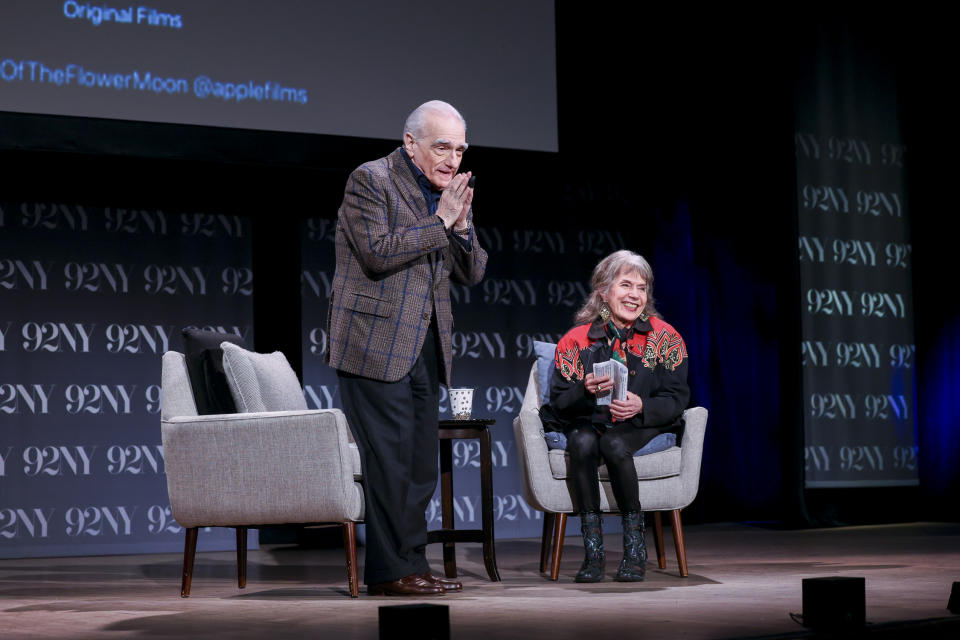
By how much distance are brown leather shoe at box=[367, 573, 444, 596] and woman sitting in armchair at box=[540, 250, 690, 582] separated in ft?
2.15

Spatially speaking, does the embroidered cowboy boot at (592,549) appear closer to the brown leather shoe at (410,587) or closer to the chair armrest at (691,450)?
the chair armrest at (691,450)

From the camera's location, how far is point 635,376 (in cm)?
403

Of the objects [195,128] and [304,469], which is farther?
[195,128]

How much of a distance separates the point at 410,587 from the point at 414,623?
1.17 metres

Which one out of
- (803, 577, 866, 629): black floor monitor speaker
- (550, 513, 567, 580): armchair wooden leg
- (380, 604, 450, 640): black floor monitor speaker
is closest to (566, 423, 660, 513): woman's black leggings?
(550, 513, 567, 580): armchair wooden leg

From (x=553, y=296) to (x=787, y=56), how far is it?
1.93 meters

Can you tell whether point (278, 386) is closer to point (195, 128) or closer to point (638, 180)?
point (195, 128)

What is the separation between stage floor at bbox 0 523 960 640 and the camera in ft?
8.81

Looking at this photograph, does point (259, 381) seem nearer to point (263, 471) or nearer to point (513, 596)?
point (263, 471)

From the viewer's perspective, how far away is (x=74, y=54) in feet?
17.7

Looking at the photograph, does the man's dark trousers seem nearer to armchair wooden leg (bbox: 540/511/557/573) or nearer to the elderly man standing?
the elderly man standing

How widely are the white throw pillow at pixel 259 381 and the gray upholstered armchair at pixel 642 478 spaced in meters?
0.86

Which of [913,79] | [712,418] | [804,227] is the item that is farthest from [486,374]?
[913,79]

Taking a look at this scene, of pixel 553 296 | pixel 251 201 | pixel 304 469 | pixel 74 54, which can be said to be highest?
pixel 74 54
